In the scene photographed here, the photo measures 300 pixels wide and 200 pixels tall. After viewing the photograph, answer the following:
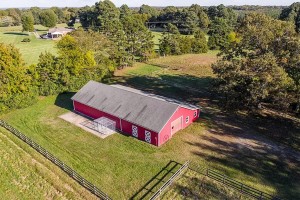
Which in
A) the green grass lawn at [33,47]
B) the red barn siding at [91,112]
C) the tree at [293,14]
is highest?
the tree at [293,14]

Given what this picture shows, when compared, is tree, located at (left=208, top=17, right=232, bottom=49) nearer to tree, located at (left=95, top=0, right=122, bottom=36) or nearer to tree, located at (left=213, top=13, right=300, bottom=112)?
tree, located at (left=95, top=0, right=122, bottom=36)

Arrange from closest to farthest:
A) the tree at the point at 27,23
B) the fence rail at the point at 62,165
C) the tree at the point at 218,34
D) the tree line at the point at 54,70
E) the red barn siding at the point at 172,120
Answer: the fence rail at the point at 62,165, the red barn siding at the point at 172,120, the tree line at the point at 54,70, the tree at the point at 218,34, the tree at the point at 27,23

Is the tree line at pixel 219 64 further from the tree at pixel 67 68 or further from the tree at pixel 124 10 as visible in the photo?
the tree at pixel 124 10

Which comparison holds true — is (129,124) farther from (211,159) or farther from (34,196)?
(34,196)

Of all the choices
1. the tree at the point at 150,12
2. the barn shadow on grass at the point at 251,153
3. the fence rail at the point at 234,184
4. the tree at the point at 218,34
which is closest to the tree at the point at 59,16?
the tree at the point at 150,12

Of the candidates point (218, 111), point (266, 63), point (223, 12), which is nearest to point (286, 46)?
point (266, 63)

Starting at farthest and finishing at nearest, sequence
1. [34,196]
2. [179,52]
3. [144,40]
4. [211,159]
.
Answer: [179,52] < [144,40] < [211,159] < [34,196]

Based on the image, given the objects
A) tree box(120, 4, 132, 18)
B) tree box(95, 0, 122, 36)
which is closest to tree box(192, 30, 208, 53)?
tree box(95, 0, 122, 36)
